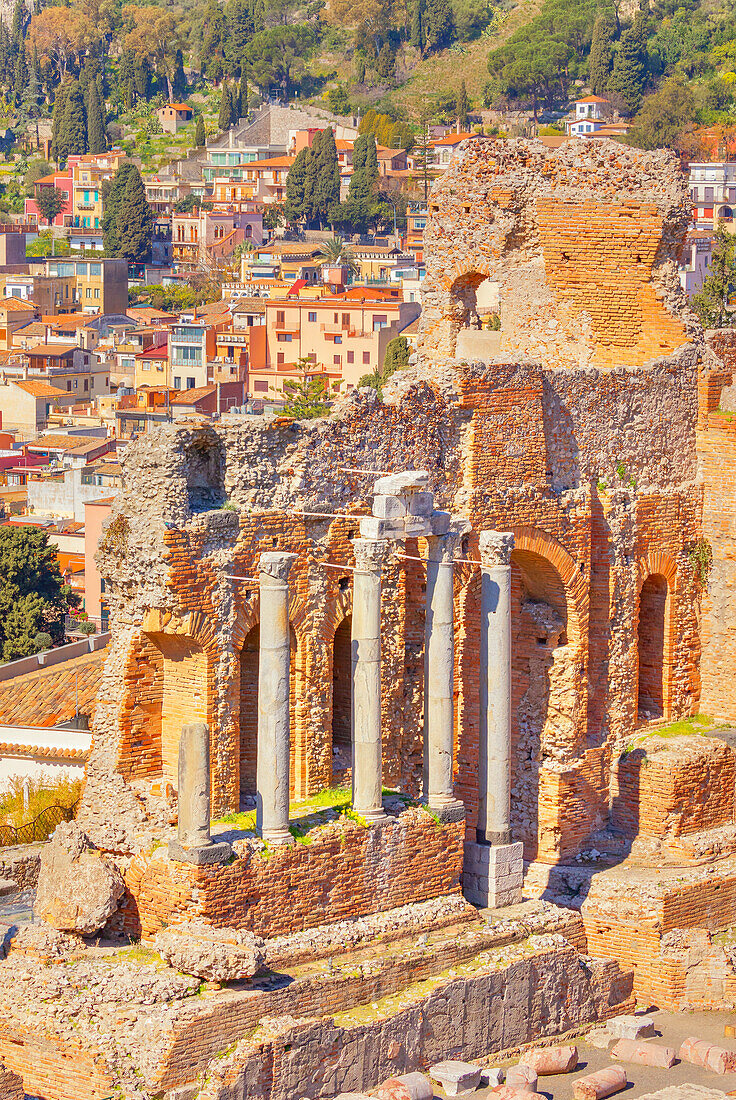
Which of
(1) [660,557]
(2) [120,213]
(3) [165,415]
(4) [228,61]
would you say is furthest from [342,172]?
(1) [660,557]

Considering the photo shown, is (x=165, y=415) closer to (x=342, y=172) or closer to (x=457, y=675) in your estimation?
(x=457, y=675)

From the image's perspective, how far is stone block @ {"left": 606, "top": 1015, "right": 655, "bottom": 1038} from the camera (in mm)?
18125

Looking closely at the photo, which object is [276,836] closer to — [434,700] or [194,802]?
[194,802]

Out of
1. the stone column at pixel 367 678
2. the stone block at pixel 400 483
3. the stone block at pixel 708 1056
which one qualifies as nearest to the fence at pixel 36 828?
the stone column at pixel 367 678

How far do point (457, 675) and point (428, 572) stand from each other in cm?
195

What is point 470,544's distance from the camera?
64.3 feet

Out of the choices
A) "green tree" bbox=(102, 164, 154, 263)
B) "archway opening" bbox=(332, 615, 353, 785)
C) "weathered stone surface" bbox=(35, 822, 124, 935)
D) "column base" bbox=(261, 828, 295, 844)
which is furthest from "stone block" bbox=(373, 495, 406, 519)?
"green tree" bbox=(102, 164, 154, 263)

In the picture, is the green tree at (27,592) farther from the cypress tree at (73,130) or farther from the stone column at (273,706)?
the cypress tree at (73,130)

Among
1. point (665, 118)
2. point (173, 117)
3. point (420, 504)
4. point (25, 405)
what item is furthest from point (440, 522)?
point (173, 117)

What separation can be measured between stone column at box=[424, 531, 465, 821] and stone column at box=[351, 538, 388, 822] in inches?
30.4

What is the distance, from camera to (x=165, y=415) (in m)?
67.6

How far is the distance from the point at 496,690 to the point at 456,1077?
3.79 metres

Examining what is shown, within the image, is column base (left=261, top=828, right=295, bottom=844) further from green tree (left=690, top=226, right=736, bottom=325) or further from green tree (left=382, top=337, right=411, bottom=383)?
green tree (left=382, top=337, right=411, bottom=383)

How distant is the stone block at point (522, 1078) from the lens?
16578mm
